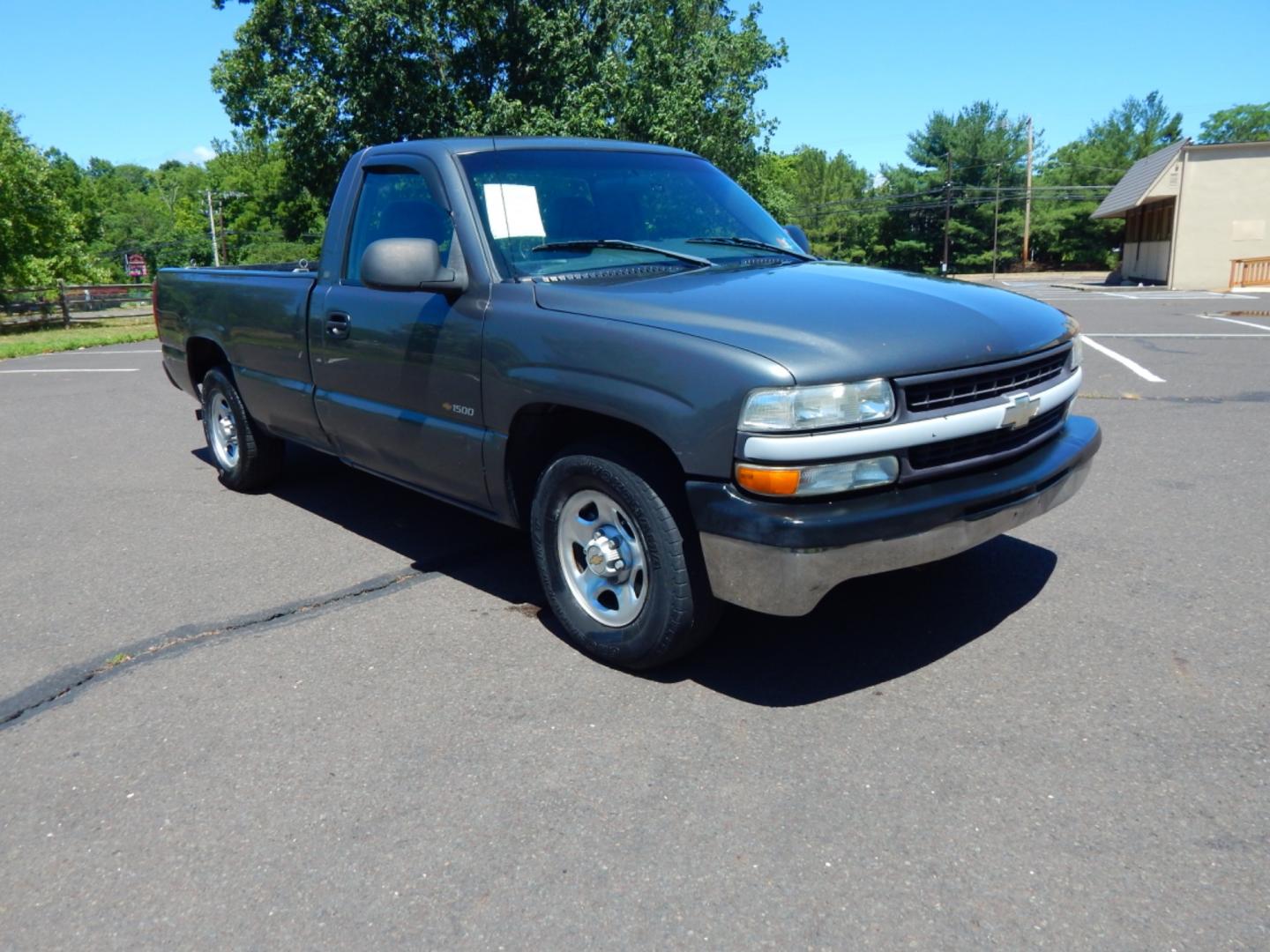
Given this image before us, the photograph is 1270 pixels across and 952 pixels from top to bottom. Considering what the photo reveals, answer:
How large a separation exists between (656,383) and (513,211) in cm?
132

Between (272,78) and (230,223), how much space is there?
300 feet

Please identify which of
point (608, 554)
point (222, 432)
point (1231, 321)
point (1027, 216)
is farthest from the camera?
point (1027, 216)

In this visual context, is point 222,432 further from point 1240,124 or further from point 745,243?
point 1240,124

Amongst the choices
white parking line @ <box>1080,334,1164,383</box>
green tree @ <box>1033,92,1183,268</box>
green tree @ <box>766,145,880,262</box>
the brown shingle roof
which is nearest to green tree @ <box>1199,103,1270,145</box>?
green tree @ <box>1033,92,1183,268</box>

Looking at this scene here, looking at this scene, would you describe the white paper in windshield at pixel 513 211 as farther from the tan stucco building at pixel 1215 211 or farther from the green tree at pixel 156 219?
the green tree at pixel 156 219

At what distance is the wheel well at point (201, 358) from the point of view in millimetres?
6418

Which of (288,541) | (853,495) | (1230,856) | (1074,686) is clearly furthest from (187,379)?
(1230,856)

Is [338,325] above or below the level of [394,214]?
below

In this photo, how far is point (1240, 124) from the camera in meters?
100

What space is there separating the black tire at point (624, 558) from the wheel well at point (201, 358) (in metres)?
3.44

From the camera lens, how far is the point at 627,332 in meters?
3.35

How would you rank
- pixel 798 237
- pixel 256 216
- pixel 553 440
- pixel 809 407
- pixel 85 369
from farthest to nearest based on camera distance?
pixel 256 216, pixel 85 369, pixel 798 237, pixel 553 440, pixel 809 407

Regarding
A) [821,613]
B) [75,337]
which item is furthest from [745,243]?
[75,337]

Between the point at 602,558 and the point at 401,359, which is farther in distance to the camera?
the point at 401,359
